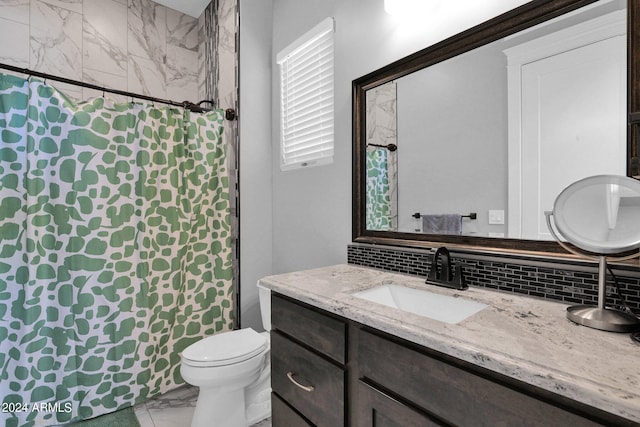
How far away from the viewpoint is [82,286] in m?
1.73

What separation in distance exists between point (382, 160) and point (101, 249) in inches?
67.3

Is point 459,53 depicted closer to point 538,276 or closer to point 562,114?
point 562,114

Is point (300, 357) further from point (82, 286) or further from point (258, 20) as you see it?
point (258, 20)

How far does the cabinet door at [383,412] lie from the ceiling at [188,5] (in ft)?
10.5

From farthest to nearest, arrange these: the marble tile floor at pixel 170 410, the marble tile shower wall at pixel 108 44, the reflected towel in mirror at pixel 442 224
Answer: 1. the marble tile shower wall at pixel 108 44
2. the marble tile floor at pixel 170 410
3. the reflected towel in mirror at pixel 442 224

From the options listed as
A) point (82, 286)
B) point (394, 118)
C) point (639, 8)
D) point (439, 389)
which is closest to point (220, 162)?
point (82, 286)

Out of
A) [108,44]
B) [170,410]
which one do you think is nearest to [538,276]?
[170,410]

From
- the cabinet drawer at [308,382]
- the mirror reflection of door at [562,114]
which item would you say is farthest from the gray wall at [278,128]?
the cabinet drawer at [308,382]

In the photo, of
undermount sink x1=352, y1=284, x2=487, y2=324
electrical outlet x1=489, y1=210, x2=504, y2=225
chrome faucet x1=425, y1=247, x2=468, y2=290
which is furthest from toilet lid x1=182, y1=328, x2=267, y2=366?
electrical outlet x1=489, y1=210, x2=504, y2=225

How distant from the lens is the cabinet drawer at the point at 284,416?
3.61 ft

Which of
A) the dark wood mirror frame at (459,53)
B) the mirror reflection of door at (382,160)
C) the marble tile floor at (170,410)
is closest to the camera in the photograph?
the dark wood mirror frame at (459,53)

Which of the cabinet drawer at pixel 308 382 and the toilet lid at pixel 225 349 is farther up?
the cabinet drawer at pixel 308 382

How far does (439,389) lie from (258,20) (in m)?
2.55

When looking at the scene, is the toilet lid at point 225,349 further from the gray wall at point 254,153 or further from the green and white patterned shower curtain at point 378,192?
the green and white patterned shower curtain at point 378,192
